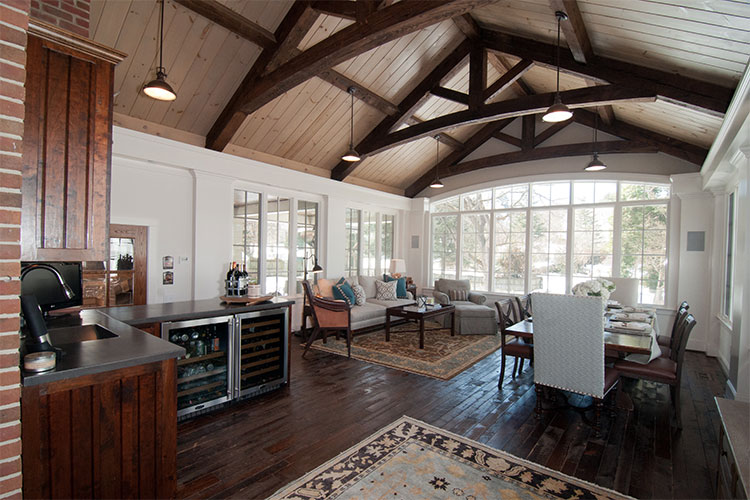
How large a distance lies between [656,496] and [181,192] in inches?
221

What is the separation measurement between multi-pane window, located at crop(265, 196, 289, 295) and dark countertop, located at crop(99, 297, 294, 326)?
7.91 ft

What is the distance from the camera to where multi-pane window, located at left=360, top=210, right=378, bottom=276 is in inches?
315

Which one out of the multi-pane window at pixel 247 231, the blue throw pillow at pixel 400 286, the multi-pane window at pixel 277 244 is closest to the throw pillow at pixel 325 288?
the multi-pane window at pixel 277 244

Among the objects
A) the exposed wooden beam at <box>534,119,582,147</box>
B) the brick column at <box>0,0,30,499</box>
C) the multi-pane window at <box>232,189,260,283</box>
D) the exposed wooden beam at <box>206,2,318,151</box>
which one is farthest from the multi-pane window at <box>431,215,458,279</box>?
the brick column at <box>0,0,30,499</box>

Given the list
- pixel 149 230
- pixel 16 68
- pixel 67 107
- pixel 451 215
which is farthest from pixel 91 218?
pixel 451 215

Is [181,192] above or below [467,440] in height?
above

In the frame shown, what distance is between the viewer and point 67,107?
176 cm

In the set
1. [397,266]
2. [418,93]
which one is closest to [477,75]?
[418,93]

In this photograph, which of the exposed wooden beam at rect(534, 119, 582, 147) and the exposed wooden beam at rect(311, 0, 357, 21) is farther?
the exposed wooden beam at rect(534, 119, 582, 147)

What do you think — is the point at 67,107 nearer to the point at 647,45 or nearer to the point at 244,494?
the point at 244,494

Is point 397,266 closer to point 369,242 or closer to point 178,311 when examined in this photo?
point 369,242

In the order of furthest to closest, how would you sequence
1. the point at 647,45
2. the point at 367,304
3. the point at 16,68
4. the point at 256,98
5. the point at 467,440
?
the point at 367,304 < the point at 256,98 < the point at 647,45 < the point at 467,440 < the point at 16,68

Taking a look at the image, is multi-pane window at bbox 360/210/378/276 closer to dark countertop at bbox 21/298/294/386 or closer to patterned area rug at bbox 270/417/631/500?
dark countertop at bbox 21/298/294/386

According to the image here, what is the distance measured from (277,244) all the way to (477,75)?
162 inches
